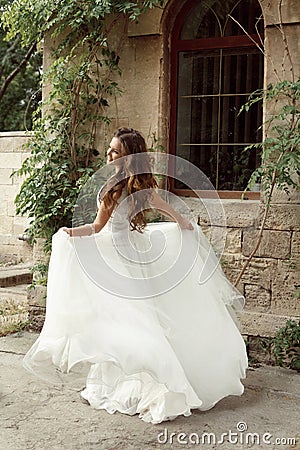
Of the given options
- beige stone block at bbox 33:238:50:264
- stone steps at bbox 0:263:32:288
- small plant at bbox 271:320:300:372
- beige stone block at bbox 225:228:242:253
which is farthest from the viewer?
stone steps at bbox 0:263:32:288

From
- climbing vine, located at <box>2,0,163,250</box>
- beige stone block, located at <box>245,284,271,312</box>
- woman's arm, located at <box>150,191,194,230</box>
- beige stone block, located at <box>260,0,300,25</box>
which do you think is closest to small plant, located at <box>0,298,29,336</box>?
climbing vine, located at <box>2,0,163,250</box>

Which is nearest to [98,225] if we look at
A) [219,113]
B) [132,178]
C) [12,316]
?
[132,178]

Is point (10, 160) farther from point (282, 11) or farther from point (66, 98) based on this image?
point (282, 11)

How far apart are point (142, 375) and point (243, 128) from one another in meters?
2.50

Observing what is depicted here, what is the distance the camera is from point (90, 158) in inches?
245

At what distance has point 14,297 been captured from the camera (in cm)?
747

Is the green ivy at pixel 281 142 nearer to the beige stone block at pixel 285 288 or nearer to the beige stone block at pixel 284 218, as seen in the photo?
the beige stone block at pixel 284 218

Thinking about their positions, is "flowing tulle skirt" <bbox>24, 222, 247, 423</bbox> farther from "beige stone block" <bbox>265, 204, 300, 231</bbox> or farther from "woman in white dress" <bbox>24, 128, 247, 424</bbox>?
"beige stone block" <bbox>265, 204, 300, 231</bbox>

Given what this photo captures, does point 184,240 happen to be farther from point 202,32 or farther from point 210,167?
point 202,32

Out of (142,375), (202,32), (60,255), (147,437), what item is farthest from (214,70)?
(147,437)

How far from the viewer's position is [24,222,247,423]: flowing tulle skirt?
391 cm

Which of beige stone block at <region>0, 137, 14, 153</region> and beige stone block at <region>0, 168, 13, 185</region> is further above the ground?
beige stone block at <region>0, 137, 14, 153</region>

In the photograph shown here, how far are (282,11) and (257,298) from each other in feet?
7.34

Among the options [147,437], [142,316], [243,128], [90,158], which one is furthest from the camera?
[90,158]
